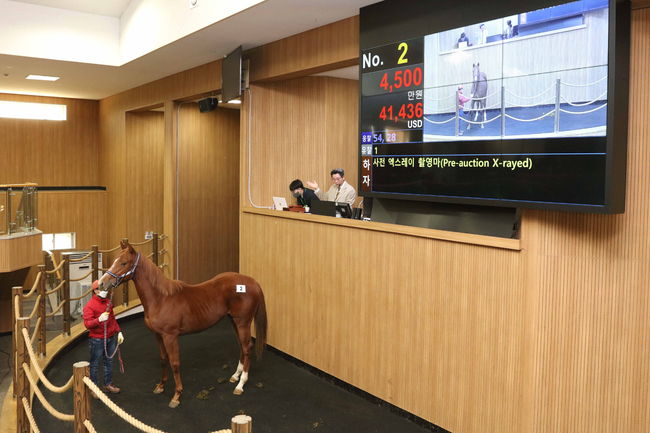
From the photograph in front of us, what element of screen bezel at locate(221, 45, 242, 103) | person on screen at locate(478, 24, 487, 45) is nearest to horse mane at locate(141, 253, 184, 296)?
screen bezel at locate(221, 45, 242, 103)

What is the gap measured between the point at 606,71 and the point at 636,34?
1.49 feet

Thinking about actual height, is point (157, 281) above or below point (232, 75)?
below

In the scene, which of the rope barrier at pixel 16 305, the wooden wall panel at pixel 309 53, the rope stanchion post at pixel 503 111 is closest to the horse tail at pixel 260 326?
the rope barrier at pixel 16 305

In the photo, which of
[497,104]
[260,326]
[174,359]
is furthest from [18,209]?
[497,104]

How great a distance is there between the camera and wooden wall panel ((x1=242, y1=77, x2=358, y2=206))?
7.05m

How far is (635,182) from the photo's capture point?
358cm

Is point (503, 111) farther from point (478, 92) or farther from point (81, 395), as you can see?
point (81, 395)

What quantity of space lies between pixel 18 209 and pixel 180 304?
417 cm

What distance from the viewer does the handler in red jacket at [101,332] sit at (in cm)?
534

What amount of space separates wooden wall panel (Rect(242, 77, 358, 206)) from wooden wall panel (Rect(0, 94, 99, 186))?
274 inches

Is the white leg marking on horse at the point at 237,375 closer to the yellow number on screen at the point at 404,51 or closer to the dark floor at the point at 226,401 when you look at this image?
the dark floor at the point at 226,401

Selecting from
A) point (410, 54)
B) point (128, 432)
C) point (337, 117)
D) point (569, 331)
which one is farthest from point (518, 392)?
point (337, 117)

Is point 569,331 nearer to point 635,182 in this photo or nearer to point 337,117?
point 635,182

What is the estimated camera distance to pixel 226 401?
538cm
